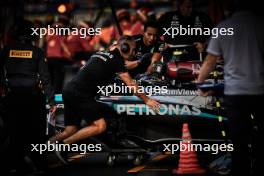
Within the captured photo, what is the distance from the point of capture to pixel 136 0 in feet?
90.2

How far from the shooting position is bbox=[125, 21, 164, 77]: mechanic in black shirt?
1236 centimetres

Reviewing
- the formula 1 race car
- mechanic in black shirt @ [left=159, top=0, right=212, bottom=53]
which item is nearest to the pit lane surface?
the formula 1 race car

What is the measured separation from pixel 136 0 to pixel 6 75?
1717cm

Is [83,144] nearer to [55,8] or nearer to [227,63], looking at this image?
[227,63]

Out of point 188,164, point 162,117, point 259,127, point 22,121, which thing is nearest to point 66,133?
point 22,121

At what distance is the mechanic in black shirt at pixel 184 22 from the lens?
1273 centimetres

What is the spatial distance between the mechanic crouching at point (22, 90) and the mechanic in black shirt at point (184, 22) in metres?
2.85

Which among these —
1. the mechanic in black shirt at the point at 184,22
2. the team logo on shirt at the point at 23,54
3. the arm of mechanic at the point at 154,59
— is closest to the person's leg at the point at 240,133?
the team logo on shirt at the point at 23,54

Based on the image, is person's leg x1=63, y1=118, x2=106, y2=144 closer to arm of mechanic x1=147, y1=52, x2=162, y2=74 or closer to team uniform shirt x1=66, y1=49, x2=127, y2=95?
team uniform shirt x1=66, y1=49, x2=127, y2=95

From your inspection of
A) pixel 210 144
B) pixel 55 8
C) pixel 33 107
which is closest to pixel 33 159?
pixel 33 107

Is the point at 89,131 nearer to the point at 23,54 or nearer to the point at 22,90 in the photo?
the point at 22,90

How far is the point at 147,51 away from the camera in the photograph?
41.3 ft

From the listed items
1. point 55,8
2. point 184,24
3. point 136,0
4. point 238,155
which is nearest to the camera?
point 238,155

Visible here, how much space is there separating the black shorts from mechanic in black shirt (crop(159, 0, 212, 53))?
2.04m
